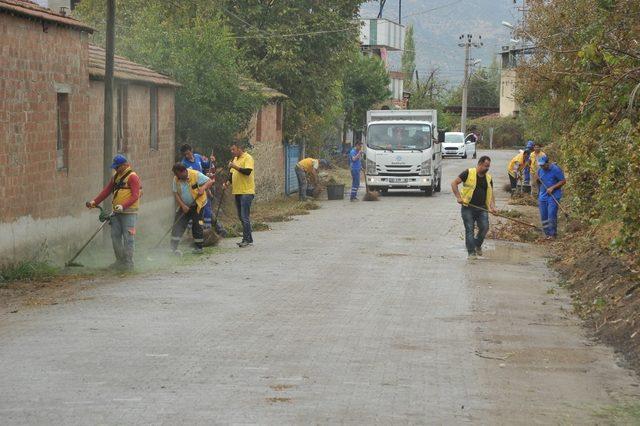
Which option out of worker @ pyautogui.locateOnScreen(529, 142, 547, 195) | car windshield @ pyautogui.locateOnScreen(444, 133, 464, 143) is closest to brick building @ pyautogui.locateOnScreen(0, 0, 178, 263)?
worker @ pyautogui.locateOnScreen(529, 142, 547, 195)

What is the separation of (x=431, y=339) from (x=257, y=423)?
3.85 metres

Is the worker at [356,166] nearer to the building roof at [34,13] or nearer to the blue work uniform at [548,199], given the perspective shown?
the blue work uniform at [548,199]

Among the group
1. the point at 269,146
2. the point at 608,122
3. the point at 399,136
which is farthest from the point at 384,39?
the point at 608,122

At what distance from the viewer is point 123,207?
52.4 ft

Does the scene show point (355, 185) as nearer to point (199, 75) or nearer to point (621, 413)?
point (199, 75)

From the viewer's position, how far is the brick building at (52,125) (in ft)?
50.5

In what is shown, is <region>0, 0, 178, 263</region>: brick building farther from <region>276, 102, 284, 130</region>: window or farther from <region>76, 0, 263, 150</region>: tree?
<region>276, 102, 284, 130</region>: window

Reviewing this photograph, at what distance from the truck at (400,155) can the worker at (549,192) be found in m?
12.7

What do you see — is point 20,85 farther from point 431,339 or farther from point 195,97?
point 195,97

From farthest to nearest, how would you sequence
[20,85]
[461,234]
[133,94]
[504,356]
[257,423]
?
1. [461,234]
2. [133,94]
3. [20,85]
4. [504,356]
5. [257,423]

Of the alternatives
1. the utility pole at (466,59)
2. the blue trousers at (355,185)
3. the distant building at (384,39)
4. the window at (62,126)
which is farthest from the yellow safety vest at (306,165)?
the distant building at (384,39)

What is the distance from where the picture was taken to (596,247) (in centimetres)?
1758

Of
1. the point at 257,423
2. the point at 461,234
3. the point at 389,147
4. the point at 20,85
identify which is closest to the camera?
the point at 257,423

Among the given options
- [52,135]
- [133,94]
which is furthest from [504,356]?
[133,94]
